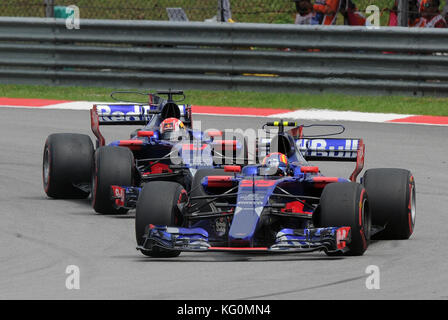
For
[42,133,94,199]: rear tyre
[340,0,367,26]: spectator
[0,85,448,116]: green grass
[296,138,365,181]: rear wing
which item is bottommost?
[0,85,448,116]: green grass

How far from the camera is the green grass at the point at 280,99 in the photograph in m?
18.8

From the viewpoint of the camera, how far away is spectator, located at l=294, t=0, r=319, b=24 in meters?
20.7

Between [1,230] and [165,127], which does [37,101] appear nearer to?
[165,127]

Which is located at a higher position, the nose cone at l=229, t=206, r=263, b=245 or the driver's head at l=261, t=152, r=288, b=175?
the driver's head at l=261, t=152, r=288, b=175

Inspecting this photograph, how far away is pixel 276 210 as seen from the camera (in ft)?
32.0

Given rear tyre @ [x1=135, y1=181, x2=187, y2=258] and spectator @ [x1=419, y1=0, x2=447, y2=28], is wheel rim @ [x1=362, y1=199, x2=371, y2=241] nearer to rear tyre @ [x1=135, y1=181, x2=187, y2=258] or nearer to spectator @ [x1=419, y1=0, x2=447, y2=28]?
rear tyre @ [x1=135, y1=181, x2=187, y2=258]

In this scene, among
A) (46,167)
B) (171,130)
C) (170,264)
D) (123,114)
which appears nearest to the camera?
(170,264)

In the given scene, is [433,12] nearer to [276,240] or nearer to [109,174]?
[109,174]

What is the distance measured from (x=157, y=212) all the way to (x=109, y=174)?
2024 millimetres

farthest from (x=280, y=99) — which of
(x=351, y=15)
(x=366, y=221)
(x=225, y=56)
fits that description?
(x=366, y=221)

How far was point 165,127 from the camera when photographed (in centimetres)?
1280

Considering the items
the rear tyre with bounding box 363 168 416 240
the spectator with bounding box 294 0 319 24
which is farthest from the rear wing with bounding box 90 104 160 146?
the spectator with bounding box 294 0 319 24
